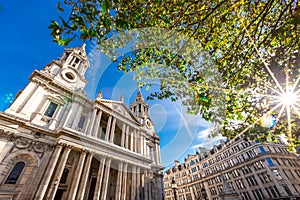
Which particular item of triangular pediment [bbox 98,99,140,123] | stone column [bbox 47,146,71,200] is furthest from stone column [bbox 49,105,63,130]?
triangular pediment [bbox 98,99,140,123]

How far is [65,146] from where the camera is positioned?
1345cm

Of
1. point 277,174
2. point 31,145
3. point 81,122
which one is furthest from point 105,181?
point 277,174

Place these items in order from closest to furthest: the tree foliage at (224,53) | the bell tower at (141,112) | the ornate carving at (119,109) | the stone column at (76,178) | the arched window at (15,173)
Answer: the tree foliage at (224,53) → the arched window at (15,173) → the stone column at (76,178) → the ornate carving at (119,109) → the bell tower at (141,112)

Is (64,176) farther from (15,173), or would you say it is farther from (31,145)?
(31,145)

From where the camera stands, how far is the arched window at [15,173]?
10631 mm

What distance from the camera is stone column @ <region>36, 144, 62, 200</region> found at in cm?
1034

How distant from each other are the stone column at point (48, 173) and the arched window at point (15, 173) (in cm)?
205

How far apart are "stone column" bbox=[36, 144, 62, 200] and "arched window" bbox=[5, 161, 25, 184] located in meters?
2.05

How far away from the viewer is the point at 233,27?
6281 millimetres

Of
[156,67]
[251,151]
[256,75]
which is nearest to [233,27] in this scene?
[256,75]

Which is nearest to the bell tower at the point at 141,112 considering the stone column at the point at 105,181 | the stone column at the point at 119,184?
the stone column at the point at 119,184

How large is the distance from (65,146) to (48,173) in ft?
8.58

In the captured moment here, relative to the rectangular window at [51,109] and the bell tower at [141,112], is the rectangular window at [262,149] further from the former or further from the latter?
the rectangular window at [51,109]

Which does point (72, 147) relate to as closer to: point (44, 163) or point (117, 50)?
point (44, 163)
